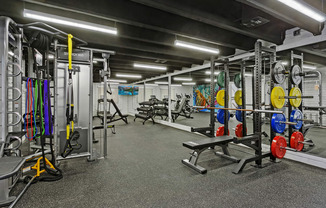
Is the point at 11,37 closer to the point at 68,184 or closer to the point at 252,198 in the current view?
the point at 68,184

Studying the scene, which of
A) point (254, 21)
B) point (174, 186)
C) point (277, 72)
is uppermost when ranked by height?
point (254, 21)

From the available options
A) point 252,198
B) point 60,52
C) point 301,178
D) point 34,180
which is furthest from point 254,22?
point 34,180

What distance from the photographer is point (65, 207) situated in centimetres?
162

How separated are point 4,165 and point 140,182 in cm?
141

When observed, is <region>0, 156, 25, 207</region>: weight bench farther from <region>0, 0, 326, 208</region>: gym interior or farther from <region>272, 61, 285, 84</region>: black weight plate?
<region>272, 61, 285, 84</region>: black weight plate

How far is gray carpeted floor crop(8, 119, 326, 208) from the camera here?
5.60 ft

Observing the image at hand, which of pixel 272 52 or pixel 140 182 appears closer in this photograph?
pixel 140 182

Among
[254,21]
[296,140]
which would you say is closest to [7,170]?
[254,21]

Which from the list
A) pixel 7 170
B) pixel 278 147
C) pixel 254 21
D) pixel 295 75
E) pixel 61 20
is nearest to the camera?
pixel 7 170

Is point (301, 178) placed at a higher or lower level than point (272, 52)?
lower

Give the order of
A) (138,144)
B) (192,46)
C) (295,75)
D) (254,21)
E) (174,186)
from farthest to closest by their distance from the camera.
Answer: (138,144)
(192,46)
(295,75)
(254,21)
(174,186)

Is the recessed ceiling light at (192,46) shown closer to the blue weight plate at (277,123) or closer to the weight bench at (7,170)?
the blue weight plate at (277,123)

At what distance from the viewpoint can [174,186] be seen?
2.02 metres

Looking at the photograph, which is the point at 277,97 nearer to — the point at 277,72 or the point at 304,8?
the point at 277,72
